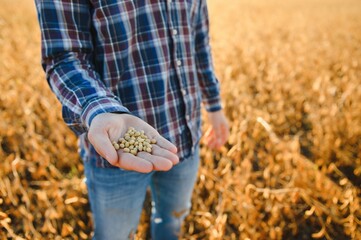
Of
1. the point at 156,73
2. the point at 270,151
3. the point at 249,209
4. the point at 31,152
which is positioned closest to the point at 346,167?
the point at 270,151

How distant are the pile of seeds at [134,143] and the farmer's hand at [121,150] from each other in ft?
0.05

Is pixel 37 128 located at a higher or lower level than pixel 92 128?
lower

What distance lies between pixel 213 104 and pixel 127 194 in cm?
65

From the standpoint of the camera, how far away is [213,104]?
1621mm

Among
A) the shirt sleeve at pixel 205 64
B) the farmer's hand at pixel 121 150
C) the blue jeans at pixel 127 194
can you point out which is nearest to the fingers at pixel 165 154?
the farmer's hand at pixel 121 150

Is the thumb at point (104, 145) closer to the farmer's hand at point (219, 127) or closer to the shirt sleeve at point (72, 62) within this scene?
the shirt sleeve at point (72, 62)

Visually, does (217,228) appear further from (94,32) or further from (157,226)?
(94,32)

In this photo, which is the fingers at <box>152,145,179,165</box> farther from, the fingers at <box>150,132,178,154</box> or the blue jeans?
the blue jeans

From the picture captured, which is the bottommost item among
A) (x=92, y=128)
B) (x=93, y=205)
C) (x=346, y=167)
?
(x=346, y=167)

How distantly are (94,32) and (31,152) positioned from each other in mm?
1652

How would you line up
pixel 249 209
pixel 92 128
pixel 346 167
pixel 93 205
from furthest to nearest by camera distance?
1. pixel 346 167
2. pixel 249 209
3. pixel 93 205
4. pixel 92 128

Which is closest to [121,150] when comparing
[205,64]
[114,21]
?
[114,21]

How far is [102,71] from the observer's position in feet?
3.69

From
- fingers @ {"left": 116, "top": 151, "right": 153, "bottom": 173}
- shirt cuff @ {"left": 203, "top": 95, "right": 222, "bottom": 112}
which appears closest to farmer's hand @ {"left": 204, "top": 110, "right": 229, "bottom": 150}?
shirt cuff @ {"left": 203, "top": 95, "right": 222, "bottom": 112}
